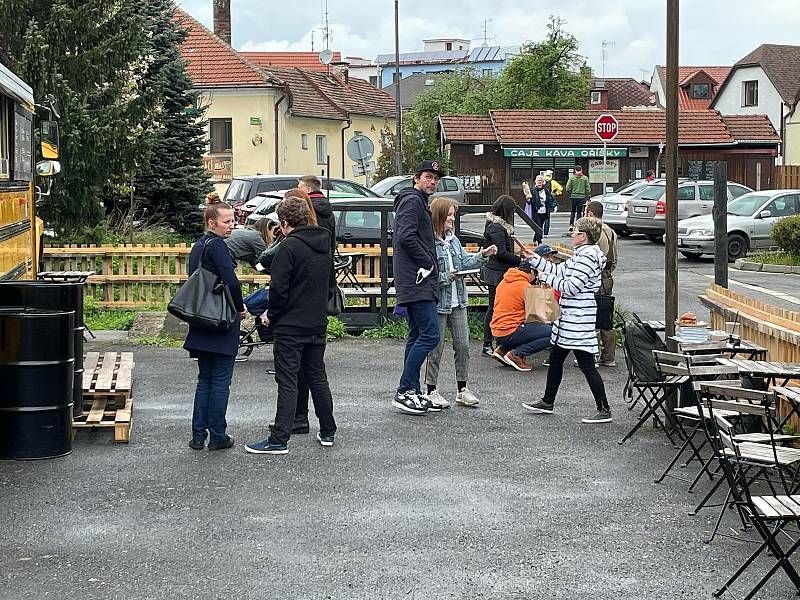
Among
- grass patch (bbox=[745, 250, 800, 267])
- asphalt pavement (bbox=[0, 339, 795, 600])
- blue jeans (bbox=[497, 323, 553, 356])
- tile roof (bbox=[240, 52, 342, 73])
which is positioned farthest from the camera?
tile roof (bbox=[240, 52, 342, 73])

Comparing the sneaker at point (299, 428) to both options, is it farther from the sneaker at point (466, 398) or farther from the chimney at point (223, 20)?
the chimney at point (223, 20)

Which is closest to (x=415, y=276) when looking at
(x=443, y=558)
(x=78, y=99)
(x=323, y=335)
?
(x=323, y=335)

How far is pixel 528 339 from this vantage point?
43.0ft

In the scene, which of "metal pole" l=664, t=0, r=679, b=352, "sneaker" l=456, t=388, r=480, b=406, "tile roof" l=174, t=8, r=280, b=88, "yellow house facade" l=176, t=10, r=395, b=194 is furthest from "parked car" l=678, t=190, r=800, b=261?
"tile roof" l=174, t=8, r=280, b=88

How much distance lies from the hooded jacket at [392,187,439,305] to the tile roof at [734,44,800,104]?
201 ft

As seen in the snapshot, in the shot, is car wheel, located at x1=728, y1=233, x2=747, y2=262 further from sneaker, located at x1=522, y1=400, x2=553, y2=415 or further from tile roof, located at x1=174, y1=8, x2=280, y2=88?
tile roof, located at x1=174, y1=8, x2=280, y2=88

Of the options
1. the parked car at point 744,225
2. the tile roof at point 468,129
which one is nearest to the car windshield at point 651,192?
the parked car at point 744,225

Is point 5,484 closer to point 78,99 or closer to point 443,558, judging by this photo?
point 443,558

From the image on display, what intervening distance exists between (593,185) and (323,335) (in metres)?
43.0

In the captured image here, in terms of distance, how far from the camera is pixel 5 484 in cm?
796

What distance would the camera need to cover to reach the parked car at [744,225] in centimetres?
2739

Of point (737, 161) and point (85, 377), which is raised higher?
point (737, 161)

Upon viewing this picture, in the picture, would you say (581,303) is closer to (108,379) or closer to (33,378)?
(108,379)

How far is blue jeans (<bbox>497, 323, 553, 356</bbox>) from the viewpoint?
1306cm
